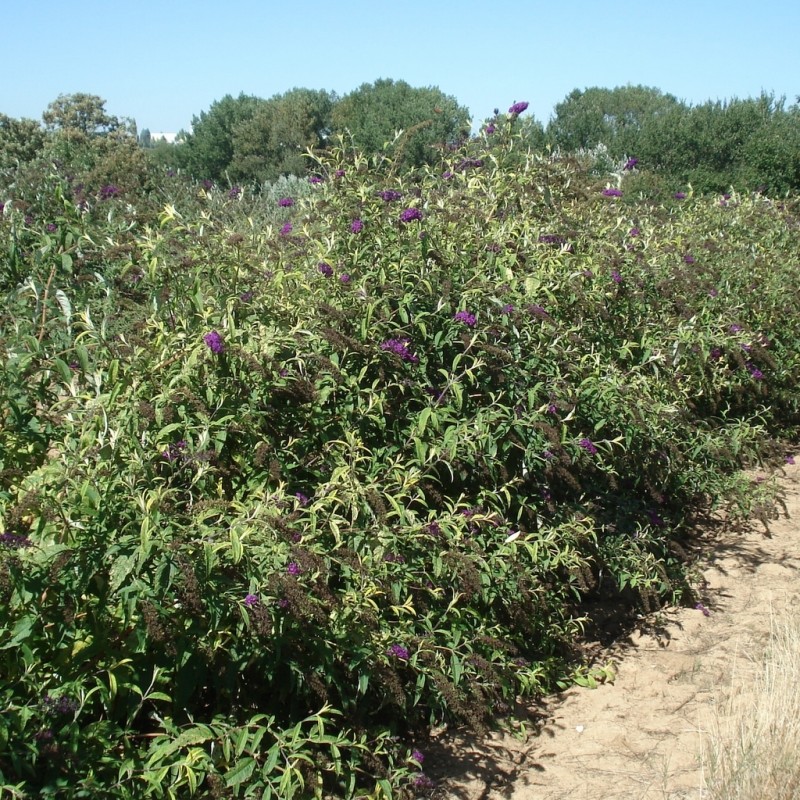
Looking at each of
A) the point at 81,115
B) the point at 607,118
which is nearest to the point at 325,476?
the point at 607,118

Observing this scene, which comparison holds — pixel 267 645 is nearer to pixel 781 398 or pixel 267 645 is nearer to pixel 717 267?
pixel 717 267

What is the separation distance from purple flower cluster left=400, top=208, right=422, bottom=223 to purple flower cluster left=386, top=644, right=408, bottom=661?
5.93 ft

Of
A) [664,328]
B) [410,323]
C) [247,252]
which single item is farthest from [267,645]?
[664,328]

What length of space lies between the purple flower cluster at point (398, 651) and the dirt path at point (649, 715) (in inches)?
21.3

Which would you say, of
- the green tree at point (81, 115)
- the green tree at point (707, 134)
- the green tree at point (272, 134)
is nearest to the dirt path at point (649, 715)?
the green tree at point (707, 134)

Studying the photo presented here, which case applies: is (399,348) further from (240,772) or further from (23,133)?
(23,133)

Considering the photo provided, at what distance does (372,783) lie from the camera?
2.88m

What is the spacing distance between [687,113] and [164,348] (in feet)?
66.2

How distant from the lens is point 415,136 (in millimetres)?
21250

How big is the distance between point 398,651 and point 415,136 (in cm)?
1985

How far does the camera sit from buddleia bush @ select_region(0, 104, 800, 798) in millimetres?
2359

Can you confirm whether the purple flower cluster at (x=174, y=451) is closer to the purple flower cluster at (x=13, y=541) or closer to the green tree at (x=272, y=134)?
the purple flower cluster at (x=13, y=541)

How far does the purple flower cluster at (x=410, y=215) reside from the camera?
371 centimetres

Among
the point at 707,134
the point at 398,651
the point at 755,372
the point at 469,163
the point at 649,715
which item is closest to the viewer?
the point at 398,651
